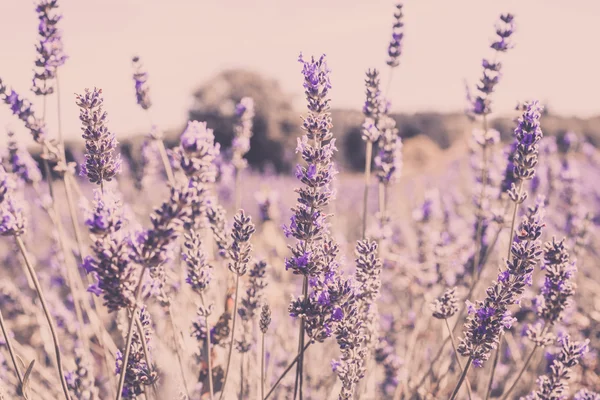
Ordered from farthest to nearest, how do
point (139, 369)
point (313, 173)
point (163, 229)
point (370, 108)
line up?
point (370, 108)
point (139, 369)
point (313, 173)
point (163, 229)

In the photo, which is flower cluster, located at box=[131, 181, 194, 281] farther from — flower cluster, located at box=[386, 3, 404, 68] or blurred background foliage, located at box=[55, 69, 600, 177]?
blurred background foliage, located at box=[55, 69, 600, 177]

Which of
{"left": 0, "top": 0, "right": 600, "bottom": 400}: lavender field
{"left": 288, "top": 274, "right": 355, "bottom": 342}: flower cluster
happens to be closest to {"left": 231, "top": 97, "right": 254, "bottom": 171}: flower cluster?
{"left": 0, "top": 0, "right": 600, "bottom": 400}: lavender field

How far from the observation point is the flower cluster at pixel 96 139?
1450 mm

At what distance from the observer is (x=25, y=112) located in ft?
6.07

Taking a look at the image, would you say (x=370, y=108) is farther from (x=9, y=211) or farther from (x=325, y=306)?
(x=9, y=211)

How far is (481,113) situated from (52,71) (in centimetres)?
202

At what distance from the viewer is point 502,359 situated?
432 centimetres

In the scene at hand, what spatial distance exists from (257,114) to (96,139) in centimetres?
2653

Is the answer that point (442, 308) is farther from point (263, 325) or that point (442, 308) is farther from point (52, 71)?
point (52, 71)

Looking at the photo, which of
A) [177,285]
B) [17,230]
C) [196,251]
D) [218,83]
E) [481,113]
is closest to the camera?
[17,230]

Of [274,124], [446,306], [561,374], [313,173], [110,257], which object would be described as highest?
[313,173]

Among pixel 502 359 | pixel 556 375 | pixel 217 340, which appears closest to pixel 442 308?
pixel 556 375

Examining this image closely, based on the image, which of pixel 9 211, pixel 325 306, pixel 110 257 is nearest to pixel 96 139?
pixel 9 211

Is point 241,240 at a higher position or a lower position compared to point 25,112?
lower
